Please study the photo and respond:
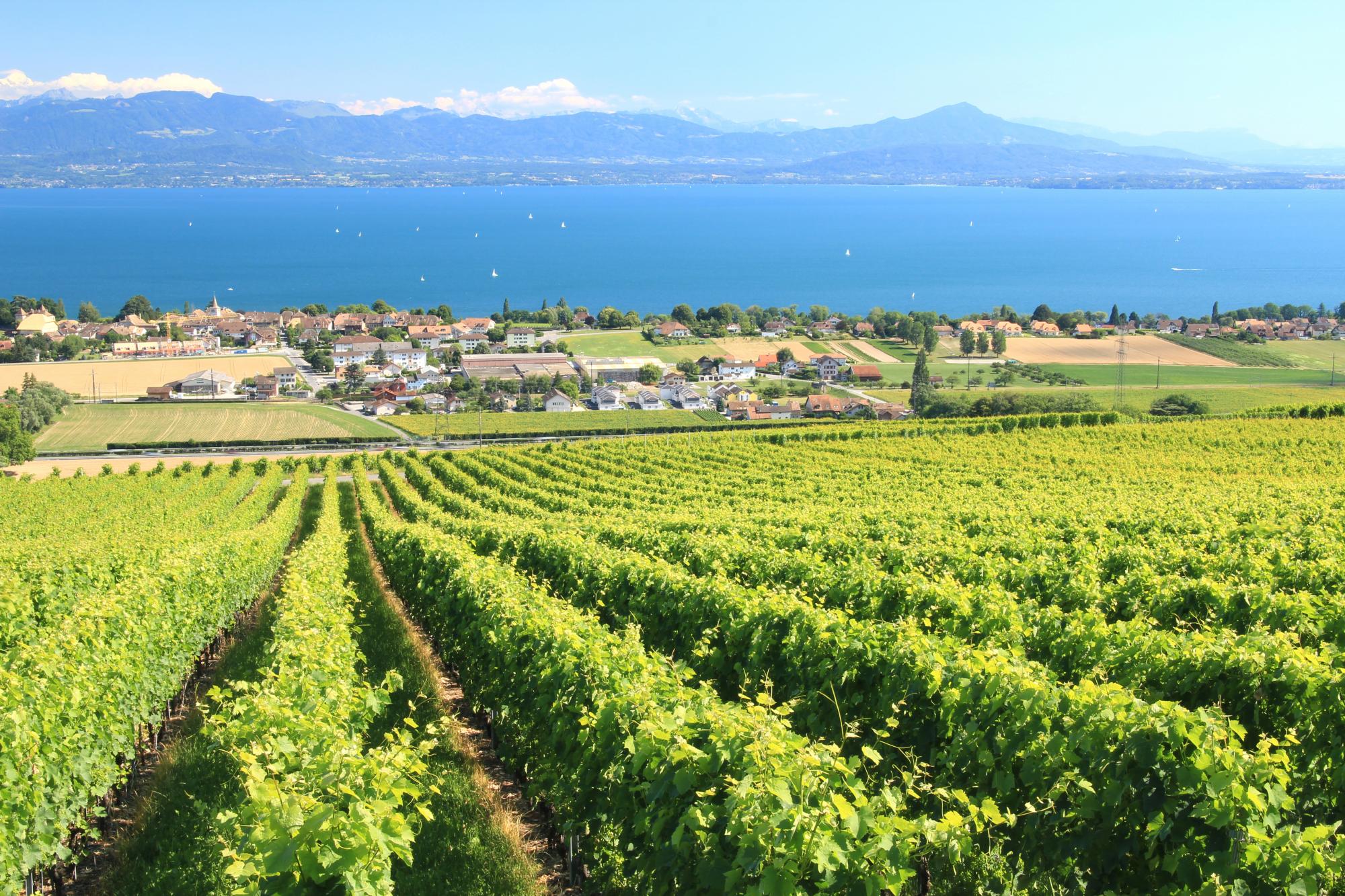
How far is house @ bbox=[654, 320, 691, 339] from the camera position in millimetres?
117656

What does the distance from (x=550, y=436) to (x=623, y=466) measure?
27.6m

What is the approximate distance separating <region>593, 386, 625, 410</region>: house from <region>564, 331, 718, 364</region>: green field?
18008mm

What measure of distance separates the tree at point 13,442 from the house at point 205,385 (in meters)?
26.7

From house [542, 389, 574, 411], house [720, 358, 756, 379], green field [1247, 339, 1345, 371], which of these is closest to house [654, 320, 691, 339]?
house [720, 358, 756, 379]

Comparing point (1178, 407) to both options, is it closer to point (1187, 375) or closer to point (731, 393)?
point (1187, 375)

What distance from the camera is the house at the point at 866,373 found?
9109 centimetres

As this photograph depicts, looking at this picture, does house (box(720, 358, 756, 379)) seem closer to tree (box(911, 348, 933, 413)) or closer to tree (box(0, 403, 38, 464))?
tree (box(911, 348, 933, 413))

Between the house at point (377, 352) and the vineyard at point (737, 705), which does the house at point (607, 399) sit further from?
the vineyard at point (737, 705)

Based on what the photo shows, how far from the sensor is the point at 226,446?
6262 centimetres

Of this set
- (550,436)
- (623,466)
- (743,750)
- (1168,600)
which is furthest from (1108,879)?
(550,436)

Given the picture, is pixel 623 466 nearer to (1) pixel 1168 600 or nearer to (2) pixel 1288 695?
(1) pixel 1168 600

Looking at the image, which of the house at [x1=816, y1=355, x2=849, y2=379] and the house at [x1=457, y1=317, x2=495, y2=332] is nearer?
the house at [x1=816, y1=355, x2=849, y2=379]

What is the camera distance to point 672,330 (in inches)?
4688

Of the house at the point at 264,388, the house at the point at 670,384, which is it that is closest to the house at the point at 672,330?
the house at the point at 670,384
